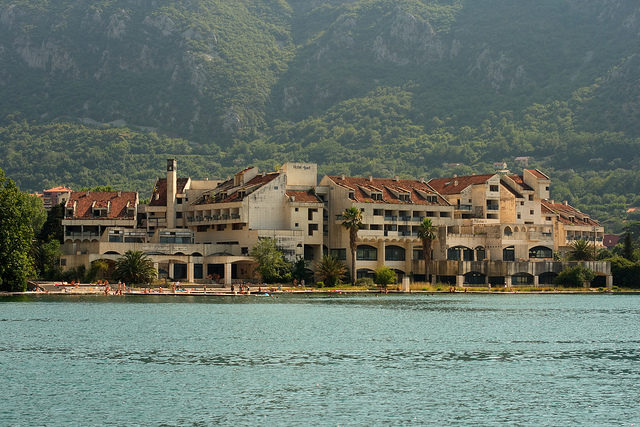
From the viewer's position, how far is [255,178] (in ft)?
509

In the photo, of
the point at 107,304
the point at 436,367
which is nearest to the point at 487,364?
the point at 436,367

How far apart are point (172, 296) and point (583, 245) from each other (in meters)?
62.1

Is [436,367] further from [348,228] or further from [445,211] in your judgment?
[445,211]

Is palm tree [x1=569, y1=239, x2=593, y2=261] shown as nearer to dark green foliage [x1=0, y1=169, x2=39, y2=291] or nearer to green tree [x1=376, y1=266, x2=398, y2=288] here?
green tree [x1=376, y1=266, x2=398, y2=288]

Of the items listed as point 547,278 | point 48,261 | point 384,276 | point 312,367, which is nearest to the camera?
point 312,367

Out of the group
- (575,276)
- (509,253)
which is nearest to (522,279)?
(509,253)

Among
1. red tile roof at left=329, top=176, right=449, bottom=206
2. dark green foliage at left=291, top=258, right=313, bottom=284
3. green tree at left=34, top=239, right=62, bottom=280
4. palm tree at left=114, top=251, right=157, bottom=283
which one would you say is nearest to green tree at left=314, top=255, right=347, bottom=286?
dark green foliage at left=291, top=258, right=313, bottom=284

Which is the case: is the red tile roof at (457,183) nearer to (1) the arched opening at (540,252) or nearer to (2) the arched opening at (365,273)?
(1) the arched opening at (540,252)

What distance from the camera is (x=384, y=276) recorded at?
461 feet

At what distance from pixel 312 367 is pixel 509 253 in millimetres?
97595

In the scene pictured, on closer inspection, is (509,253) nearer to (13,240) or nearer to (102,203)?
(102,203)

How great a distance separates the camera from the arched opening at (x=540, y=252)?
514 ft

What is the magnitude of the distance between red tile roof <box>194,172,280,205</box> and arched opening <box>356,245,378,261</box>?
50.0 feet

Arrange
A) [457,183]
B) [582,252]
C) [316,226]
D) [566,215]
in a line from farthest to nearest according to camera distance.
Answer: [566,215] → [457,183] → [582,252] → [316,226]
